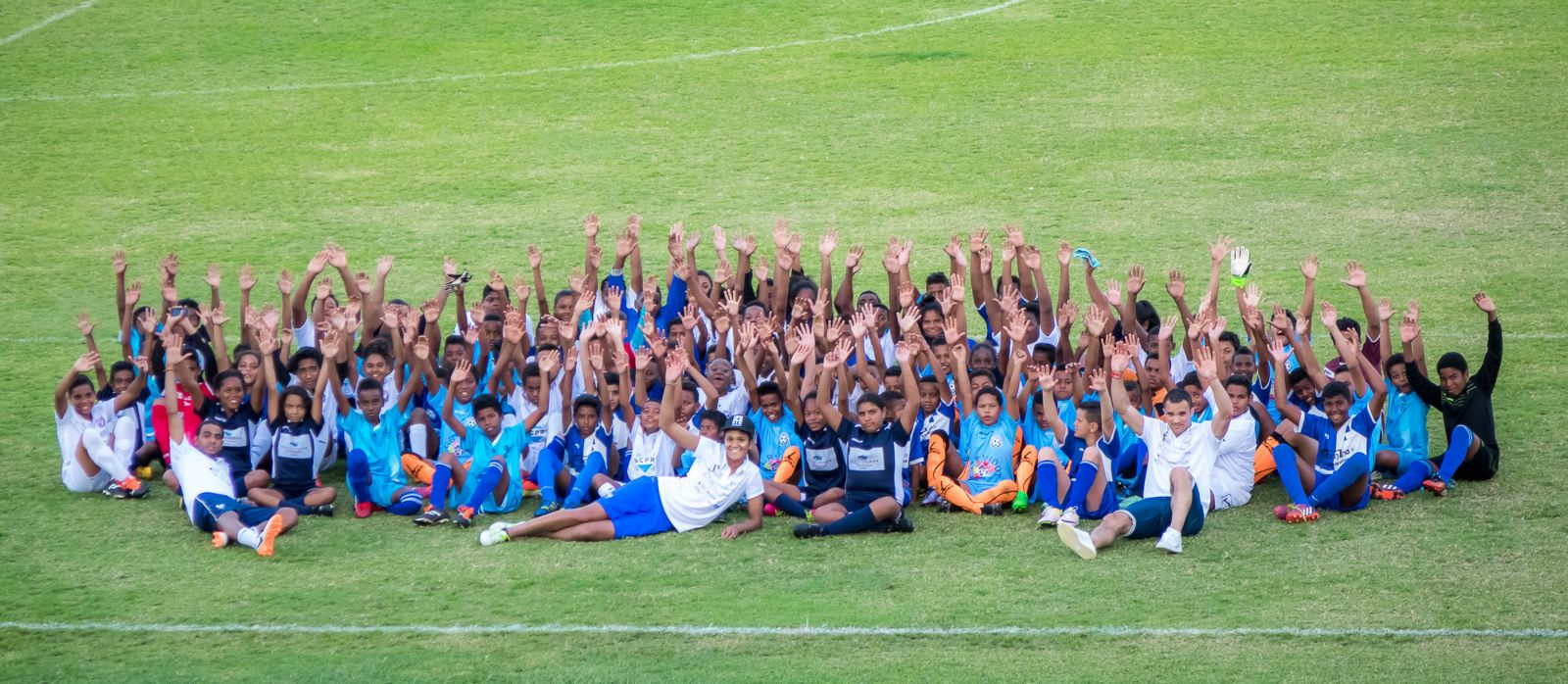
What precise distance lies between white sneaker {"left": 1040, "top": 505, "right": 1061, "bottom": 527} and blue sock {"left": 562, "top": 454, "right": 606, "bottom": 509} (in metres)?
2.53

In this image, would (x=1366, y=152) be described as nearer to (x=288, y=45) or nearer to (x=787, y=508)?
(x=787, y=508)

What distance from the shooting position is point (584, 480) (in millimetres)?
9305

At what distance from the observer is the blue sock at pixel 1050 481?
29.7 feet

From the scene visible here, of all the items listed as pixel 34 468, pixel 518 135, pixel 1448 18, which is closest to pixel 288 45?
pixel 518 135

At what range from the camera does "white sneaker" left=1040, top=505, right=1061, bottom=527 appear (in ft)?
29.2

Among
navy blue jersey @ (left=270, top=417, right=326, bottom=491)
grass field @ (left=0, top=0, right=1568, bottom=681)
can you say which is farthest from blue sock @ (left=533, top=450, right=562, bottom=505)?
navy blue jersey @ (left=270, top=417, right=326, bottom=491)

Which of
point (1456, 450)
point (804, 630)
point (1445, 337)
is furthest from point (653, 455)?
point (1445, 337)

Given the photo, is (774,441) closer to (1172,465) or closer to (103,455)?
(1172,465)

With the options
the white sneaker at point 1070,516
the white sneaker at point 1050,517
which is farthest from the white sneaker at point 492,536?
the white sneaker at point 1070,516

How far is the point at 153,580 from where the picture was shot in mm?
8414

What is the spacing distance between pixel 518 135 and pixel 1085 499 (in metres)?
11.0

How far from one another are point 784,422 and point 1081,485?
181 cm

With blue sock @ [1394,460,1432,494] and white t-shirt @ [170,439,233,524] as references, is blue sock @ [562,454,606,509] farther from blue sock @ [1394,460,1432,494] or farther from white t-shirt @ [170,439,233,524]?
blue sock @ [1394,460,1432,494]

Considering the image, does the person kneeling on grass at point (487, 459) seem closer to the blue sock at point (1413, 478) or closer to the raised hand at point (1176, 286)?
the raised hand at point (1176, 286)
